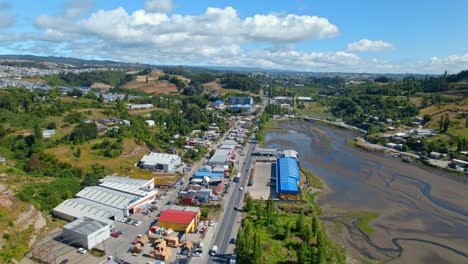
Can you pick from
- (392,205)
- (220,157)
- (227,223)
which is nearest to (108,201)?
(227,223)

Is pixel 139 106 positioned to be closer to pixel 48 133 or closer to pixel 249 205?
pixel 48 133

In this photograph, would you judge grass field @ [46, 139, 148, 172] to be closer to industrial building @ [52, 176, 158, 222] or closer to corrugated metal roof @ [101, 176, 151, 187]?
corrugated metal roof @ [101, 176, 151, 187]

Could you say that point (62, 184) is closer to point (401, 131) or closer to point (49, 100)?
point (49, 100)

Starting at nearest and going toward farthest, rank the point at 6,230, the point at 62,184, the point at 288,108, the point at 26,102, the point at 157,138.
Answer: the point at 6,230 → the point at 62,184 → the point at 157,138 → the point at 26,102 → the point at 288,108

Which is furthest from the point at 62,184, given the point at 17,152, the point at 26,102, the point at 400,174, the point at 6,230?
the point at 400,174

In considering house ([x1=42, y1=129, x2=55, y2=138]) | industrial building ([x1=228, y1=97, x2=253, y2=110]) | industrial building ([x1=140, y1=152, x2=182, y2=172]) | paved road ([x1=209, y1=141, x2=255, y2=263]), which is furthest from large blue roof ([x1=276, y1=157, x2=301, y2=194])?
industrial building ([x1=228, y1=97, x2=253, y2=110])
